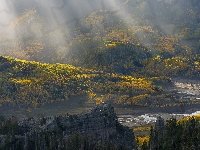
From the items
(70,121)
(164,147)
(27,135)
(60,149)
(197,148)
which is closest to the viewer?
(197,148)

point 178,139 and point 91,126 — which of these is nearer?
point 178,139

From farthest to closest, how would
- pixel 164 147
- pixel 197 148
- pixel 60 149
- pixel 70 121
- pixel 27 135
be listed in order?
pixel 70 121 → pixel 27 135 → pixel 60 149 → pixel 164 147 → pixel 197 148

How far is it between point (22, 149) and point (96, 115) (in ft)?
104

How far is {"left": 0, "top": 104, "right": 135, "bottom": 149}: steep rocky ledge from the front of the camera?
13675cm

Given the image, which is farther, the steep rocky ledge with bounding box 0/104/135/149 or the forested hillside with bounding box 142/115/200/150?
the steep rocky ledge with bounding box 0/104/135/149

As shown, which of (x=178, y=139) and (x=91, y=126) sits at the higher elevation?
(x=91, y=126)

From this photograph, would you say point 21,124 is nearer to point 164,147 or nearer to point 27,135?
point 27,135

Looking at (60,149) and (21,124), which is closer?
(60,149)

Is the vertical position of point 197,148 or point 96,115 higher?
point 96,115

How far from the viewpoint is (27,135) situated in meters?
128

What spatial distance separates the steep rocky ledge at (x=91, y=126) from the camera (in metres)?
137

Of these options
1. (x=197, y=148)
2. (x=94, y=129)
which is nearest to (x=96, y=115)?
(x=94, y=129)

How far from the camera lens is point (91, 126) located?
143m

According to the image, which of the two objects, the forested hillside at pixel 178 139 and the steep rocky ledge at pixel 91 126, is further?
the steep rocky ledge at pixel 91 126
